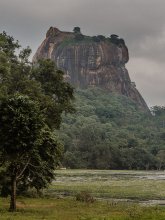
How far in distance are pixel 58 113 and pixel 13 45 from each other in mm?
10975

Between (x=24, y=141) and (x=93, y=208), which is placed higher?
(x=24, y=141)

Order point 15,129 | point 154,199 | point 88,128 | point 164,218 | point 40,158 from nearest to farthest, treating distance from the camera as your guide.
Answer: point 164,218
point 15,129
point 40,158
point 154,199
point 88,128

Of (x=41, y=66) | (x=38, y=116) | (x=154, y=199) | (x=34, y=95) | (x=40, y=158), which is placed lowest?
(x=154, y=199)

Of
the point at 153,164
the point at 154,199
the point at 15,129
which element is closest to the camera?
the point at 15,129

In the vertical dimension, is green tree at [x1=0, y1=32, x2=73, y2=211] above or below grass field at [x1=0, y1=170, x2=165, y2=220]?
above

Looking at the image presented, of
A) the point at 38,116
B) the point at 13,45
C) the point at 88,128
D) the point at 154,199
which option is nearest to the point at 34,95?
the point at 13,45

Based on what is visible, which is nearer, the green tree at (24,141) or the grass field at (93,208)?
the grass field at (93,208)

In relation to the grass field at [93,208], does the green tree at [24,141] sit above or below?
above

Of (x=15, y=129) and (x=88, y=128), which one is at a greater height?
(x=88, y=128)

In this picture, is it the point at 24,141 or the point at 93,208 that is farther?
the point at 93,208

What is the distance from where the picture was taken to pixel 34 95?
169 ft

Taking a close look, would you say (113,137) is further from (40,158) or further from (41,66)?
(40,158)

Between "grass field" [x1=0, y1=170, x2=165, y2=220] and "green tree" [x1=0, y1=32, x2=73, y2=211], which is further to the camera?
"green tree" [x1=0, y1=32, x2=73, y2=211]

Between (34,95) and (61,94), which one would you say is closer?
(34,95)
